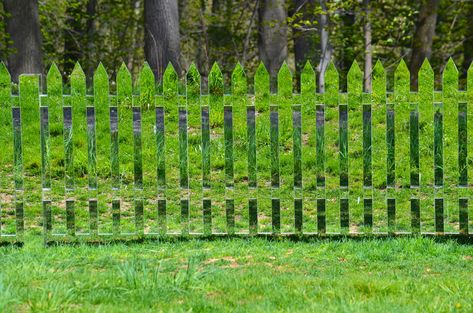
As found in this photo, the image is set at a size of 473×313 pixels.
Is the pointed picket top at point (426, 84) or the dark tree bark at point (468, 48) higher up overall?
the dark tree bark at point (468, 48)

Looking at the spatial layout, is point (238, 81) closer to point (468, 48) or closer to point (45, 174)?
point (45, 174)

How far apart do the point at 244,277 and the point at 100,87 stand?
10.0ft

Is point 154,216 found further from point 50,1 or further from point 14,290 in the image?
point 50,1

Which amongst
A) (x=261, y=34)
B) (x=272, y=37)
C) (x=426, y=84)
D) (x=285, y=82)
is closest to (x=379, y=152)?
(x=426, y=84)

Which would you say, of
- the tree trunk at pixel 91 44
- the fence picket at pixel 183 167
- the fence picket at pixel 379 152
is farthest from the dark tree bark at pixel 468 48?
the fence picket at pixel 183 167

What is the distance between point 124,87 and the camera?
9.02 m

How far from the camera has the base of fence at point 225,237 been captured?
9.05m

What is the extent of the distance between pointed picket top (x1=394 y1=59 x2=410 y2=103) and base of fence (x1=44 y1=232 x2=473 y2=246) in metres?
1.38

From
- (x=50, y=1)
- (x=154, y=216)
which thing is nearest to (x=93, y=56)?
(x=50, y=1)

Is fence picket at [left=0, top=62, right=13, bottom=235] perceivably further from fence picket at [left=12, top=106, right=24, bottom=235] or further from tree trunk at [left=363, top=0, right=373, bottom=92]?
tree trunk at [left=363, top=0, right=373, bottom=92]

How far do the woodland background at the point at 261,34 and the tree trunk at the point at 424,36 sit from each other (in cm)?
2

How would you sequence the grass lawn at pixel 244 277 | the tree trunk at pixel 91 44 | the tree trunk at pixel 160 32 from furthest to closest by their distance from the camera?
1. the tree trunk at pixel 91 44
2. the tree trunk at pixel 160 32
3. the grass lawn at pixel 244 277

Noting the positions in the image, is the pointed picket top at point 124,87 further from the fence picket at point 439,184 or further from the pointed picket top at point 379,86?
the fence picket at point 439,184

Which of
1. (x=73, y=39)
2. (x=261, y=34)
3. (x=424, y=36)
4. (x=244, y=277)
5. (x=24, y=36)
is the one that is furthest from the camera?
(x=73, y=39)
